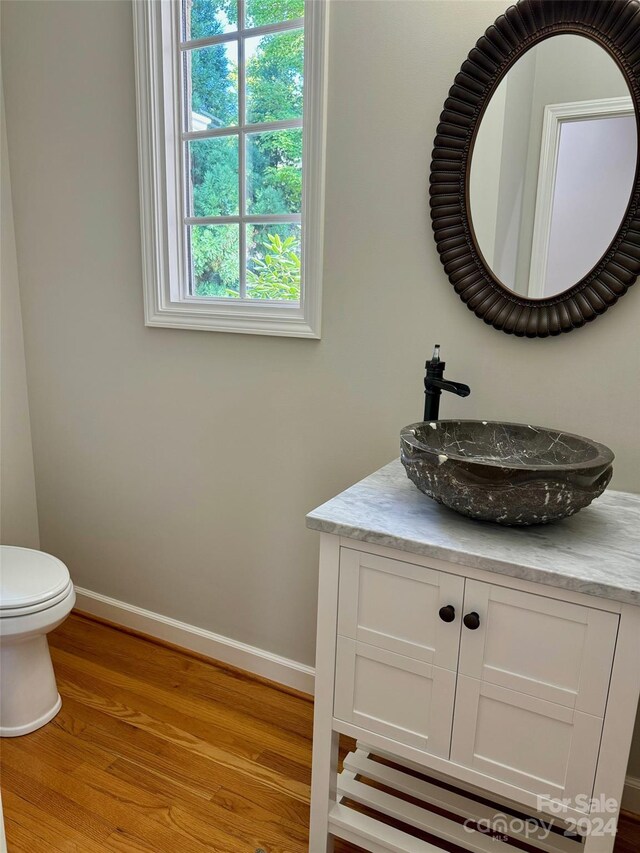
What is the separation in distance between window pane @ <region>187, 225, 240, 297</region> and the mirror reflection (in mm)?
851

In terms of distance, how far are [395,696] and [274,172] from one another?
60.7 inches

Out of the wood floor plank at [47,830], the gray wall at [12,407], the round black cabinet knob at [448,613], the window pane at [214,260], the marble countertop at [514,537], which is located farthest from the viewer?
the gray wall at [12,407]

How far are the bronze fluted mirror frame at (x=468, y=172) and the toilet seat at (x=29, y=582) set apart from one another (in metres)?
1.47

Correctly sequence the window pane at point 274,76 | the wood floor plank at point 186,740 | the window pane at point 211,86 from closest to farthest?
the wood floor plank at point 186,740, the window pane at point 274,76, the window pane at point 211,86

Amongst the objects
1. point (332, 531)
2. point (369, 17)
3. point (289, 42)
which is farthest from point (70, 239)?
point (332, 531)

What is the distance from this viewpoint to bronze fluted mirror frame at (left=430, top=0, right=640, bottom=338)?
4.42 ft

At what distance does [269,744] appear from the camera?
1.85 metres

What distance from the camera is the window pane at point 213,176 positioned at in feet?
6.55

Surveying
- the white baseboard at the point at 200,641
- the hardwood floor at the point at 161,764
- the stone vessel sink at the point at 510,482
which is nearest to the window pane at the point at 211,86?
the stone vessel sink at the point at 510,482

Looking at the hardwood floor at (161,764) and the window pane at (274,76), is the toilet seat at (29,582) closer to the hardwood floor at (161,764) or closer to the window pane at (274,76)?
the hardwood floor at (161,764)

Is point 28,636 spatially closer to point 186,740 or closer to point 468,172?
point 186,740

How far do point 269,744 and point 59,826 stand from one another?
0.59m

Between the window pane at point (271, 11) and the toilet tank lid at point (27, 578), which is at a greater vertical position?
the window pane at point (271, 11)

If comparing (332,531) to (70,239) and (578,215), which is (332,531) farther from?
(70,239)
